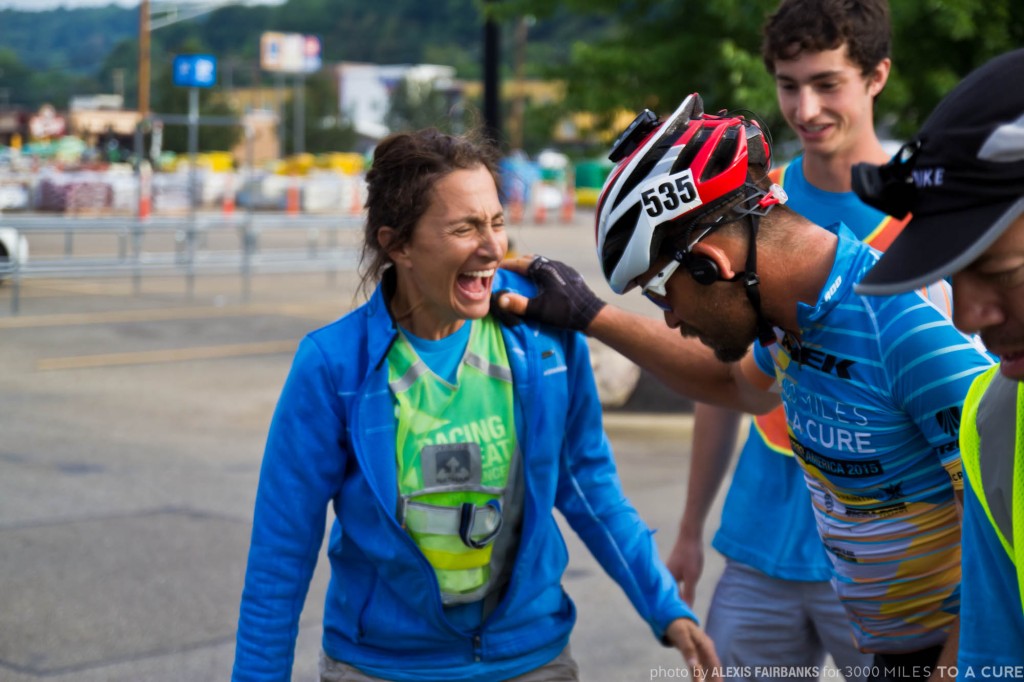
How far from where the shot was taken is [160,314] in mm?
16094

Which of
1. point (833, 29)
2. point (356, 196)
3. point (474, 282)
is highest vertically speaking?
point (833, 29)

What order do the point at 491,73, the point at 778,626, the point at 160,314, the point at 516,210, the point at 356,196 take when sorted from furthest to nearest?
the point at 516,210 < the point at 356,196 < the point at 160,314 < the point at 491,73 < the point at 778,626

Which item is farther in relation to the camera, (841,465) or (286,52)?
(286,52)

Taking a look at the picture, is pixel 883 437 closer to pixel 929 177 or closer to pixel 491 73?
pixel 929 177

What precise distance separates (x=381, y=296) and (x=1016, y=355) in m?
1.86

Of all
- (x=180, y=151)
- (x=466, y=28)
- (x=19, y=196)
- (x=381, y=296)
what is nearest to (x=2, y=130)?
(x=180, y=151)

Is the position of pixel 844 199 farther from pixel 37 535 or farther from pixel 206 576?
pixel 37 535

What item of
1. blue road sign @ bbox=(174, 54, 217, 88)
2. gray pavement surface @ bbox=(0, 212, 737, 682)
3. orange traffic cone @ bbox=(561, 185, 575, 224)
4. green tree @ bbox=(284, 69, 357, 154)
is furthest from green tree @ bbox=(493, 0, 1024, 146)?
green tree @ bbox=(284, 69, 357, 154)

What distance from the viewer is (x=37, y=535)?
7.12 metres

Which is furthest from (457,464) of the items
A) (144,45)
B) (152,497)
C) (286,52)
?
(286,52)

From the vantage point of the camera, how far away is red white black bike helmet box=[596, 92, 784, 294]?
2.36 m

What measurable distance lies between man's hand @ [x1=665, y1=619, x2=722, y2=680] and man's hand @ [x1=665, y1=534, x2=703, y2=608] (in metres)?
0.81

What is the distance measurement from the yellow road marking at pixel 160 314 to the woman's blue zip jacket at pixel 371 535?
12390 mm

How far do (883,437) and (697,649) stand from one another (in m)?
0.97
